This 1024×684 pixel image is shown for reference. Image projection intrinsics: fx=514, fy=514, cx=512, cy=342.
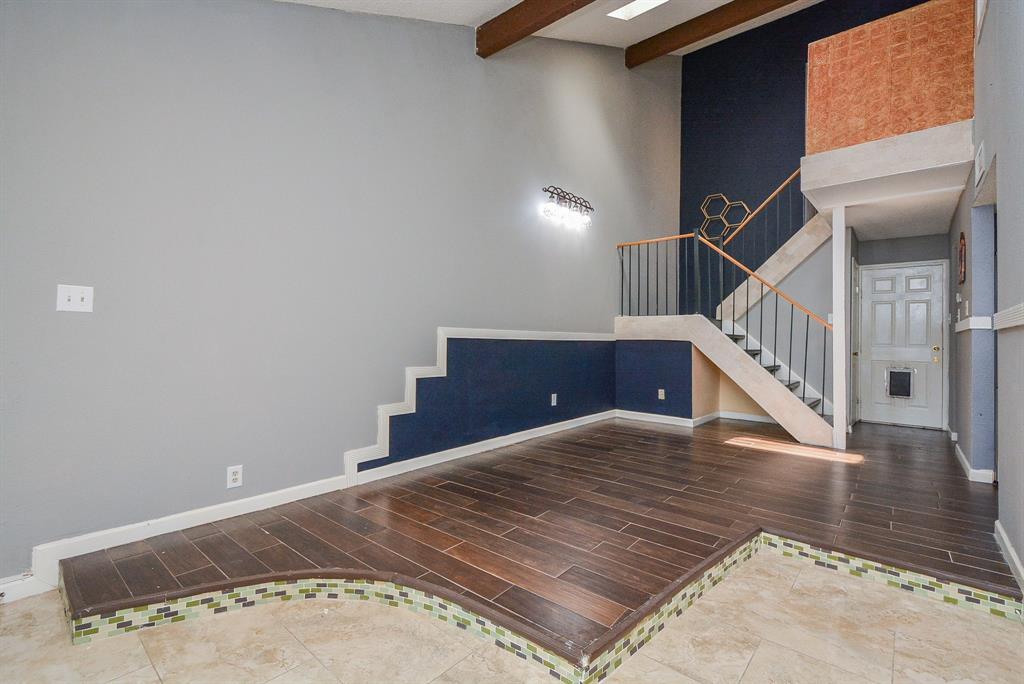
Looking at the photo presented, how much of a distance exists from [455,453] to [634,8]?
4.78 meters

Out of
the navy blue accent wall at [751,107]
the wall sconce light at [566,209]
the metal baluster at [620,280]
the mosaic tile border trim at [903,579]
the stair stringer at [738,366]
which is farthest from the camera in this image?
the navy blue accent wall at [751,107]

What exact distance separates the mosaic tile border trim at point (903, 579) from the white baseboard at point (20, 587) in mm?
3470

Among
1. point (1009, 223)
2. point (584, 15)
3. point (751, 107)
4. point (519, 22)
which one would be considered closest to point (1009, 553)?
point (1009, 223)

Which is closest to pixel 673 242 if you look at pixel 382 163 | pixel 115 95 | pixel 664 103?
pixel 664 103

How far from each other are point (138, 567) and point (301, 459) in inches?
40.4

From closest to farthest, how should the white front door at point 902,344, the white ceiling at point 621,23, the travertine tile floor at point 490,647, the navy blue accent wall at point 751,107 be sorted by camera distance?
the travertine tile floor at point 490,647, the white ceiling at point 621,23, the white front door at point 902,344, the navy blue accent wall at point 751,107

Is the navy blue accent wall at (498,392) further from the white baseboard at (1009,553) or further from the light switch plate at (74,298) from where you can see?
the white baseboard at (1009,553)

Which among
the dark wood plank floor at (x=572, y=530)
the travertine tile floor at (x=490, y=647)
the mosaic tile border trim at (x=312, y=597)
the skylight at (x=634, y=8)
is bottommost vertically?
the travertine tile floor at (x=490, y=647)

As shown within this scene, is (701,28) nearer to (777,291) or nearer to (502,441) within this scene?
(777,291)

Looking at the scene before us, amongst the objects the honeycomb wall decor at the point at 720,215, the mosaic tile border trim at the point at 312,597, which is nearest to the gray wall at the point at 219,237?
the mosaic tile border trim at the point at 312,597

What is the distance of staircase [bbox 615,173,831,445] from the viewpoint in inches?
205

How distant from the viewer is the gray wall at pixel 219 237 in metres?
2.33

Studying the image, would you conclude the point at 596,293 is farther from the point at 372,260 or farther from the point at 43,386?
the point at 43,386

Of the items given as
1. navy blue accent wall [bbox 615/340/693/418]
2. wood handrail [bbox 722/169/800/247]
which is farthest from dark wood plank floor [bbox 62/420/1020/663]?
wood handrail [bbox 722/169/800/247]
